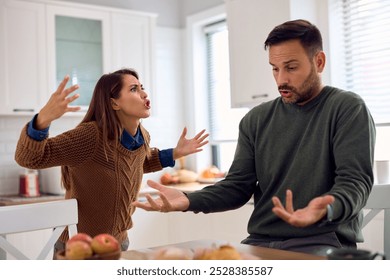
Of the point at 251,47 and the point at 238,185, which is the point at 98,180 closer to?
the point at 238,185

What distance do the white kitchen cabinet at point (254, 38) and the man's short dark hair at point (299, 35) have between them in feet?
4.47

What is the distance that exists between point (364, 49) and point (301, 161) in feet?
5.49

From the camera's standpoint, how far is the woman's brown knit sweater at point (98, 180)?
202 cm

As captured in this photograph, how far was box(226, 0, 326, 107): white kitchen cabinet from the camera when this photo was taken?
3.11m

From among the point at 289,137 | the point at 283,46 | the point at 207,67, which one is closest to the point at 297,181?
the point at 289,137

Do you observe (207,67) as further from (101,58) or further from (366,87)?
(366,87)

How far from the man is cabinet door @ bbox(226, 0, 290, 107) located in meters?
1.38

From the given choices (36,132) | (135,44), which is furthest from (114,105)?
(135,44)

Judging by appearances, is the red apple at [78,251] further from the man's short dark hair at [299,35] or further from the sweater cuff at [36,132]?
the man's short dark hair at [299,35]

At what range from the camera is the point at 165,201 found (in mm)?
1485

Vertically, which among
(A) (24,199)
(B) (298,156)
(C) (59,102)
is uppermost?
(C) (59,102)

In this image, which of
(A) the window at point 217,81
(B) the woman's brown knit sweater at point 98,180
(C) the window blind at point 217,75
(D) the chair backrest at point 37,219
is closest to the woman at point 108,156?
(B) the woman's brown knit sweater at point 98,180

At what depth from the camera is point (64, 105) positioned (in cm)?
158

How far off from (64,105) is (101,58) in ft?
7.55
